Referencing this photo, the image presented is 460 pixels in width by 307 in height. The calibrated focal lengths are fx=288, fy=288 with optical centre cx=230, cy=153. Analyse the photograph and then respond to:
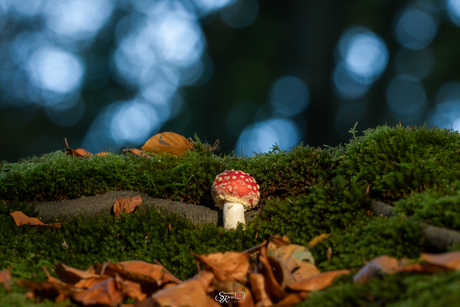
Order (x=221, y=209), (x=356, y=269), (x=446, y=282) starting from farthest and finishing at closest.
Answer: (x=221, y=209)
(x=356, y=269)
(x=446, y=282)

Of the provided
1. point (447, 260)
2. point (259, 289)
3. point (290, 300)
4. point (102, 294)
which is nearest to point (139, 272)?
point (102, 294)

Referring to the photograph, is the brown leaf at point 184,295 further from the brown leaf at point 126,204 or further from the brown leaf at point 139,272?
the brown leaf at point 126,204

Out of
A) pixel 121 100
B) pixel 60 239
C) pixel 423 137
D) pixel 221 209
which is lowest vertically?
pixel 60 239

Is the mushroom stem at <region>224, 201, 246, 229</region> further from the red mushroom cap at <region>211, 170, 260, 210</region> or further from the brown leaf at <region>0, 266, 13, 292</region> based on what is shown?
the brown leaf at <region>0, 266, 13, 292</region>

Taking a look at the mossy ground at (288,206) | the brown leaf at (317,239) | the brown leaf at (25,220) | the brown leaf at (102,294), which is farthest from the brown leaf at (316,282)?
the brown leaf at (25,220)

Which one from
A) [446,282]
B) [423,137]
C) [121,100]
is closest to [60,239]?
[446,282]

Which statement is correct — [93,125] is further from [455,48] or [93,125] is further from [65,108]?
[455,48]

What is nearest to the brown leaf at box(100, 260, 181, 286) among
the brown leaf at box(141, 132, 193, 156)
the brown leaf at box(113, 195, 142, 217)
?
the brown leaf at box(113, 195, 142, 217)
